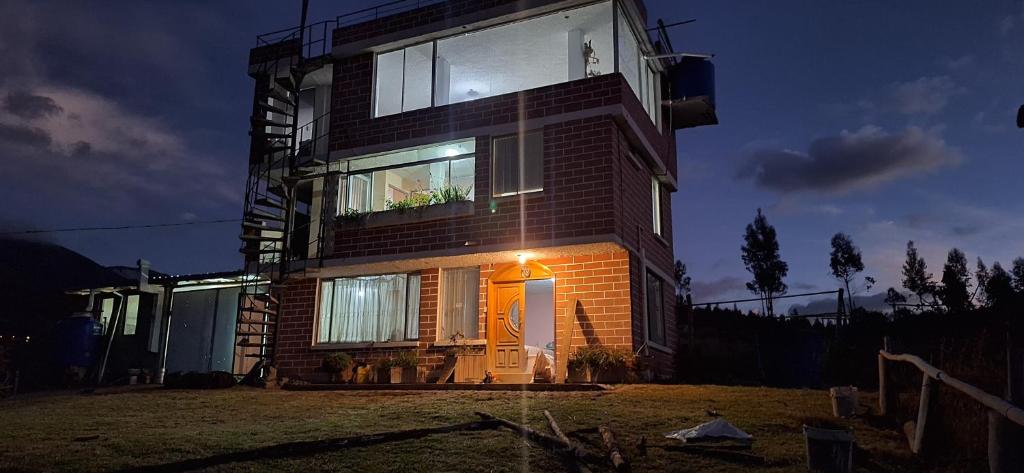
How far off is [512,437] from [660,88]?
13.4m

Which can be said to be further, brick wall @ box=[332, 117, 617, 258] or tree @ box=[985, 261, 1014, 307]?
tree @ box=[985, 261, 1014, 307]

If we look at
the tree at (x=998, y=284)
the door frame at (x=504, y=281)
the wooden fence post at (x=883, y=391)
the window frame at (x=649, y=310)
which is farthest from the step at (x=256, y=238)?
the tree at (x=998, y=284)

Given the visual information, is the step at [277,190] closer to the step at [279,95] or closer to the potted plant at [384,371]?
the step at [279,95]

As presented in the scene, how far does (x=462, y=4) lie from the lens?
55.7ft

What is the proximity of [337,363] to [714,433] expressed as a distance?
32.0 feet

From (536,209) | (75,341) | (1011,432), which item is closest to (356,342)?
A: (536,209)

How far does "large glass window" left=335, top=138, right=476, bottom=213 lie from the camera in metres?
16.5

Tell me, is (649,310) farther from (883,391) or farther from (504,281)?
(883,391)

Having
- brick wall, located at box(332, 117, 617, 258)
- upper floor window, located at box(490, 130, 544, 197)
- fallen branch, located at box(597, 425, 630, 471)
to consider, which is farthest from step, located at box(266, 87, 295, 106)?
fallen branch, located at box(597, 425, 630, 471)

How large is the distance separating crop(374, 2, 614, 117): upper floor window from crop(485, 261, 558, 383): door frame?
417cm

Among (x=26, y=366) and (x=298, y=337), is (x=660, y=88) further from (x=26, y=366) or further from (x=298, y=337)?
(x=26, y=366)

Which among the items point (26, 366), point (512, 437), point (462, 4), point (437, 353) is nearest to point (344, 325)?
point (437, 353)

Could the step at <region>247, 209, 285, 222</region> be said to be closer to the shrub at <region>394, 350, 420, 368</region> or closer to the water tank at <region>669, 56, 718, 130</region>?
the shrub at <region>394, 350, 420, 368</region>

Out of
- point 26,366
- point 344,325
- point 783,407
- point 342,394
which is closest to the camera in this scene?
point 783,407
